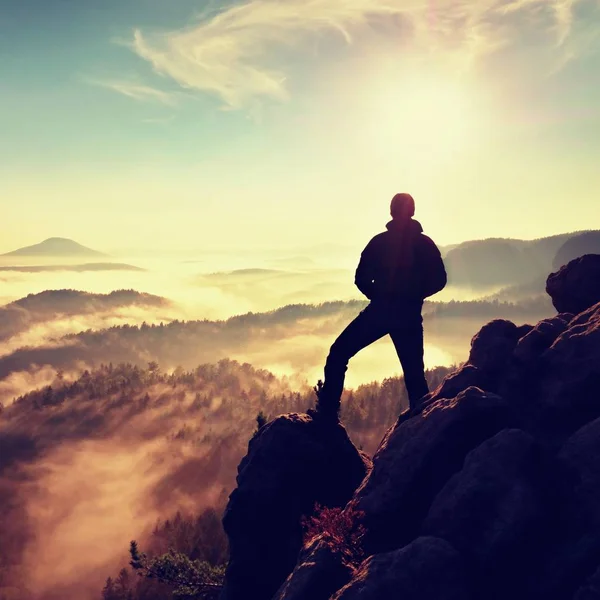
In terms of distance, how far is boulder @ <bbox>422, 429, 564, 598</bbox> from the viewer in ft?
24.2

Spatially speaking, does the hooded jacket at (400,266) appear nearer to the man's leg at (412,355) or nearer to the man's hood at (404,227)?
the man's hood at (404,227)

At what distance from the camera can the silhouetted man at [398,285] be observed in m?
12.2

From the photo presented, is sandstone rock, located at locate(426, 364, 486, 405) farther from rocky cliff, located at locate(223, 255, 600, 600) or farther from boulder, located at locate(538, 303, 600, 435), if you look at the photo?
boulder, located at locate(538, 303, 600, 435)

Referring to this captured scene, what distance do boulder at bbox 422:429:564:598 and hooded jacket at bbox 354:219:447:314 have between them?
455 centimetres

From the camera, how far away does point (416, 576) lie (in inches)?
284

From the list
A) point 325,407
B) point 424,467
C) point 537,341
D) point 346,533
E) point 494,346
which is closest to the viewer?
point 346,533

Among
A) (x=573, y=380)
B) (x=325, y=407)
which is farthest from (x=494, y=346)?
(x=325, y=407)

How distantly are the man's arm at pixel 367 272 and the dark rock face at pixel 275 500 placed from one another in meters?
3.85

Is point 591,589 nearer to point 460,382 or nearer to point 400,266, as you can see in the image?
point 460,382

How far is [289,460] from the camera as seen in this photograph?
40.9ft

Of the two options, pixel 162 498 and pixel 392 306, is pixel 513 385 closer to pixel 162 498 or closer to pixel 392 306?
pixel 392 306

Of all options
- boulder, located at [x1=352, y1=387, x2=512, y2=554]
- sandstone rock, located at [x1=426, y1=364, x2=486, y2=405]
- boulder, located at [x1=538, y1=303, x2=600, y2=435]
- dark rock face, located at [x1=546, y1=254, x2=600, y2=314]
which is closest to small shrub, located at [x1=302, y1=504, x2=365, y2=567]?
boulder, located at [x1=352, y1=387, x2=512, y2=554]

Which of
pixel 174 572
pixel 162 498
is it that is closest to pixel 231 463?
pixel 162 498

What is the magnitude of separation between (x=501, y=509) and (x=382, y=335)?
5.46 meters
